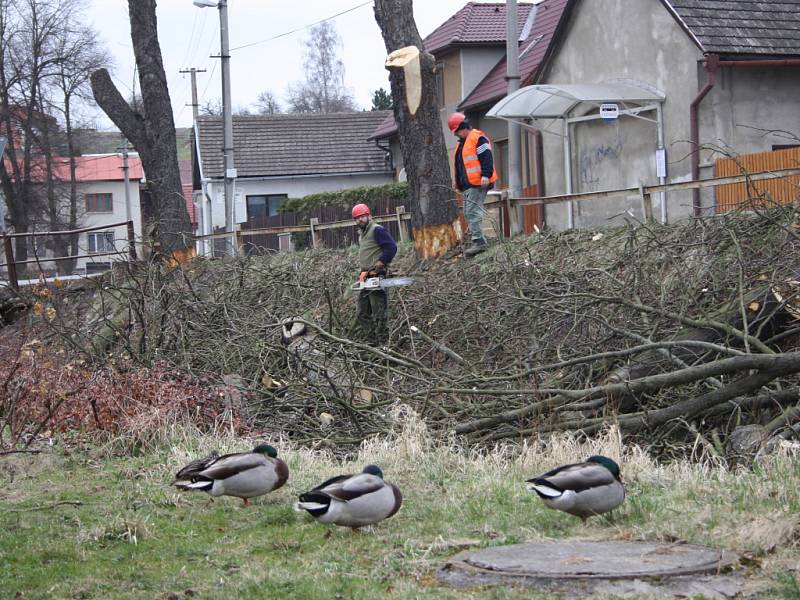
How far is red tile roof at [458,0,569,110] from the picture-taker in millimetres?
33312

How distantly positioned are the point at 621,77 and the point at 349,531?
62.0 feet

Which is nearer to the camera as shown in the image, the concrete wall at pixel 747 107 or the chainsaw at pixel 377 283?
the chainsaw at pixel 377 283

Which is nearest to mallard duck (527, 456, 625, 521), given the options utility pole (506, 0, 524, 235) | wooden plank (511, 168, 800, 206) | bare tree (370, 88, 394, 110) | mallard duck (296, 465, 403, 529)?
mallard duck (296, 465, 403, 529)

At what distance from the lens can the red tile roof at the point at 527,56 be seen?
3331 centimetres

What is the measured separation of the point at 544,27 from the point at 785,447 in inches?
1099

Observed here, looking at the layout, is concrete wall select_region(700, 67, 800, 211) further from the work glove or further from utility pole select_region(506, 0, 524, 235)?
the work glove

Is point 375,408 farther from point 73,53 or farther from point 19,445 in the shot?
point 73,53

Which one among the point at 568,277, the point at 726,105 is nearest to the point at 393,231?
the point at 726,105

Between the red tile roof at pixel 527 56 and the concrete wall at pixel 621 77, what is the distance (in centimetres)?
605

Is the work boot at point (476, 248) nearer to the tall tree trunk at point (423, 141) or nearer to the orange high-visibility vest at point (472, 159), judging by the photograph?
the tall tree trunk at point (423, 141)

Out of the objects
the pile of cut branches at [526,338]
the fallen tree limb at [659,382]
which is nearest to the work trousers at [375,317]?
the pile of cut branches at [526,338]

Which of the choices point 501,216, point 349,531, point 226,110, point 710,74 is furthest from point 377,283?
point 226,110

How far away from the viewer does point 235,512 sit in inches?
308

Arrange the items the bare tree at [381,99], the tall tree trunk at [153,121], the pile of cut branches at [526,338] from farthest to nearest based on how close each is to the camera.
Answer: the bare tree at [381,99]
the tall tree trunk at [153,121]
the pile of cut branches at [526,338]
